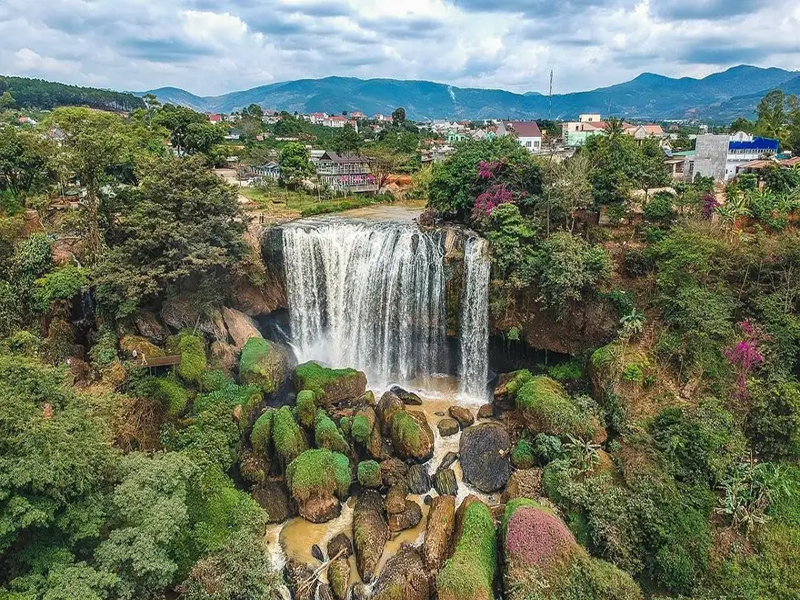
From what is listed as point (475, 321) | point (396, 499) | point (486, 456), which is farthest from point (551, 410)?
point (396, 499)

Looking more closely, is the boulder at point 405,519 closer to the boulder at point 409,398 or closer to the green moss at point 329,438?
the green moss at point 329,438

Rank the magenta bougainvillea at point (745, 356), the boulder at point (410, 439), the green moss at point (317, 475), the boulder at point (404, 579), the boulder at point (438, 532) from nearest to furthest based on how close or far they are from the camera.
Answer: the boulder at point (404, 579)
the boulder at point (438, 532)
the green moss at point (317, 475)
the magenta bougainvillea at point (745, 356)
the boulder at point (410, 439)

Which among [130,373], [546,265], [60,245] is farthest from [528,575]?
[60,245]

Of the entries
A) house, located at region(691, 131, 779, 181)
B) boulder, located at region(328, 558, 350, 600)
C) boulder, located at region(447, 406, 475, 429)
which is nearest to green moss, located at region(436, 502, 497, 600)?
boulder, located at region(328, 558, 350, 600)

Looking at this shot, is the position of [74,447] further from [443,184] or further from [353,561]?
[443,184]

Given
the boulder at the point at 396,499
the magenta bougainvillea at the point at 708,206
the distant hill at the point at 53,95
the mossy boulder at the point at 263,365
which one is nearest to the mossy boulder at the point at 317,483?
the boulder at the point at 396,499

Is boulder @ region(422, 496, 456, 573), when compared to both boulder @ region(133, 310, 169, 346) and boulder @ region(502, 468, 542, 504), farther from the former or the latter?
boulder @ region(133, 310, 169, 346)
